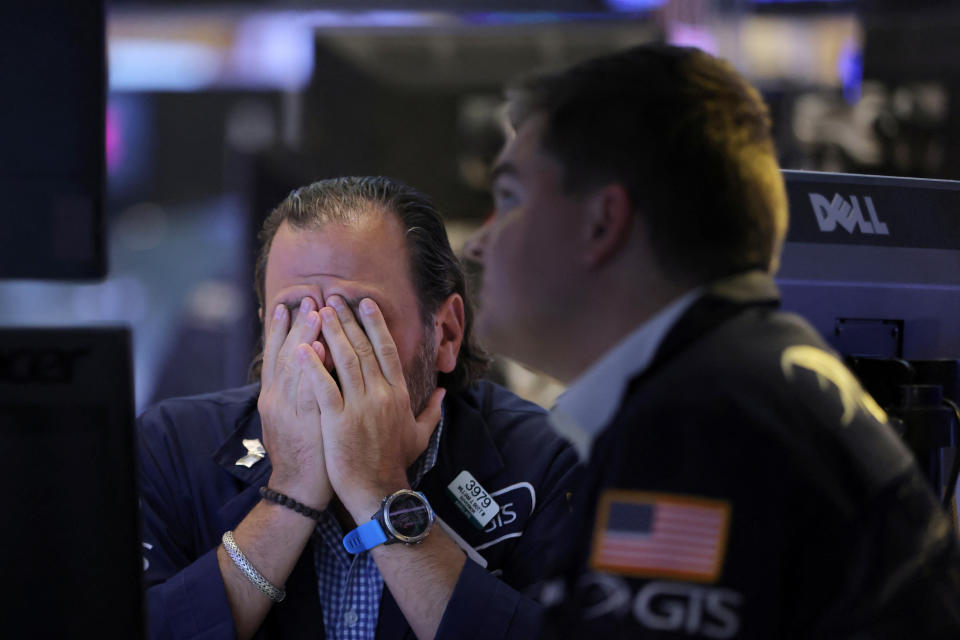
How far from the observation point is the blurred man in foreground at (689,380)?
726mm

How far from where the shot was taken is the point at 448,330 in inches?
65.5

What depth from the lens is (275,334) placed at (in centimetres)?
145

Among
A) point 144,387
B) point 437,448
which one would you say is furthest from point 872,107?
point 144,387

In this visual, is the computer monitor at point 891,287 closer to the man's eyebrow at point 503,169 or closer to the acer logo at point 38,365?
the man's eyebrow at point 503,169

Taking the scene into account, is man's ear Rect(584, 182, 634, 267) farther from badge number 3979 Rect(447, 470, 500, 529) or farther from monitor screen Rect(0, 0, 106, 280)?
badge number 3979 Rect(447, 470, 500, 529)

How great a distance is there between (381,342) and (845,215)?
662 millimetres

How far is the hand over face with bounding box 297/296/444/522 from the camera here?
1350 mm

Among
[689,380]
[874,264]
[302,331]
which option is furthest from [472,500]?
[689,380]

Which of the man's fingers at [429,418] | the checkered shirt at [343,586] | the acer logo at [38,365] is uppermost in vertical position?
the acer logo at [38,365]

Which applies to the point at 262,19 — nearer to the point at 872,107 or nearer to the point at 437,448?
the point at 872,107

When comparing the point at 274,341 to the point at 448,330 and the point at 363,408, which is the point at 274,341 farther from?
the point at 448,330

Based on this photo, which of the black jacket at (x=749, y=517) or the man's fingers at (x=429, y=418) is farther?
the man's fingers at (x=429, y=418)

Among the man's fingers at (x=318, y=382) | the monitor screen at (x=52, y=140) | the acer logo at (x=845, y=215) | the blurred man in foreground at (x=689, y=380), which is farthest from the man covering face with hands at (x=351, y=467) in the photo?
the monitor screen at (x=52, y=140)

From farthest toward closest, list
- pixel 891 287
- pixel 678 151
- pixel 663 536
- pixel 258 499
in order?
1. pixel 258 499
2. pixel 891 287
3. pixel 678 151
4. pixel 663 536
